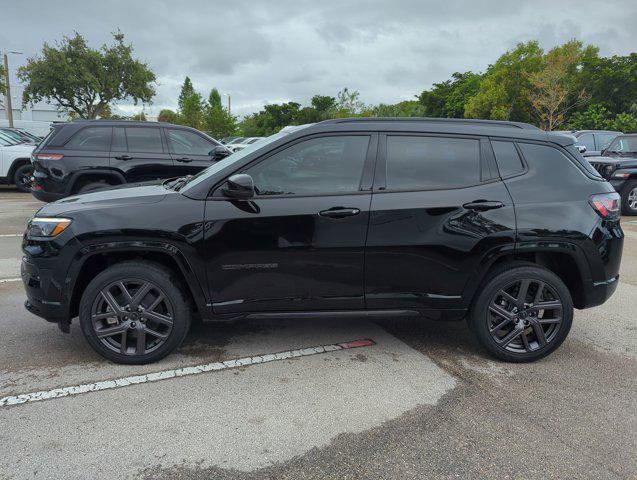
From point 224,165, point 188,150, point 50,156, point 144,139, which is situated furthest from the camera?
point 188,150

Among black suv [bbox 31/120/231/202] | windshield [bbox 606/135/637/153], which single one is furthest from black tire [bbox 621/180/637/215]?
black suv [bbox 31/120/231/202]

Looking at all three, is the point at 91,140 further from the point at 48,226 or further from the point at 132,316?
the point at 132,316

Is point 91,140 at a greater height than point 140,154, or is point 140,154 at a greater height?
point 91,140

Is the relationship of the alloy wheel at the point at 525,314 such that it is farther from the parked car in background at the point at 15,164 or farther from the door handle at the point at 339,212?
the parked car in background at the point at 15,164

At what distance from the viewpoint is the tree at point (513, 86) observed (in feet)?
111

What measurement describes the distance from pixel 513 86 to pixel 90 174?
34017 mm

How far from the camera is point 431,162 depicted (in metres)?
3.48

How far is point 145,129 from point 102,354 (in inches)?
221

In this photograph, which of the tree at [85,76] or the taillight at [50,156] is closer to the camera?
the taillight at [50,156]

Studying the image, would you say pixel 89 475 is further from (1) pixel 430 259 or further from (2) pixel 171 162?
(2) pixel 171 162

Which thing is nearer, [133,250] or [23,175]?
[133,250]

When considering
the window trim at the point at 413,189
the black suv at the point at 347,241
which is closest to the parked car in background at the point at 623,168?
the black suv at the point at 347,241

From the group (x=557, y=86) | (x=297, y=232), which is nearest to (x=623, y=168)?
(x=297, y=232)

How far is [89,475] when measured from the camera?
91.2 inches
